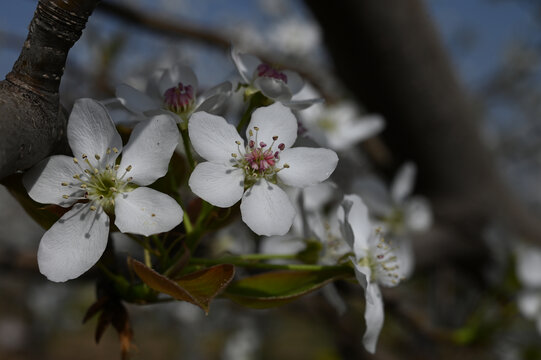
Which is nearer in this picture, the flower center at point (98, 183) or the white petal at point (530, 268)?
the flower center at point (98, 183)

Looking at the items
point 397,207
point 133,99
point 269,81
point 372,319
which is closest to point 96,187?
point 133,99

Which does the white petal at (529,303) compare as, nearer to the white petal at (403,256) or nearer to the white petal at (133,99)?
the white petal at (403,256)

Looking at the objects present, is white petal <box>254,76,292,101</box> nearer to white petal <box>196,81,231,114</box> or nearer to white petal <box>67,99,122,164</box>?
white petal <box>196,81,231,114</box>

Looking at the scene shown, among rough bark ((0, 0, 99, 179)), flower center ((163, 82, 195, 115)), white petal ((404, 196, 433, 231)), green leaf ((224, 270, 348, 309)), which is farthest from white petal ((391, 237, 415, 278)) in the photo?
rough bark ((0, 0, 99, 179))

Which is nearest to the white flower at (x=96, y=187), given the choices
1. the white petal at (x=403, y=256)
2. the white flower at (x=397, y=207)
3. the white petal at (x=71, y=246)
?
the white petal at (x=71, y=246)

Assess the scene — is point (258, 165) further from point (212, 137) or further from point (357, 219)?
point (357, 219)

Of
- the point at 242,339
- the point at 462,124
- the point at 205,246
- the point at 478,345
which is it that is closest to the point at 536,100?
the point at 242,339
